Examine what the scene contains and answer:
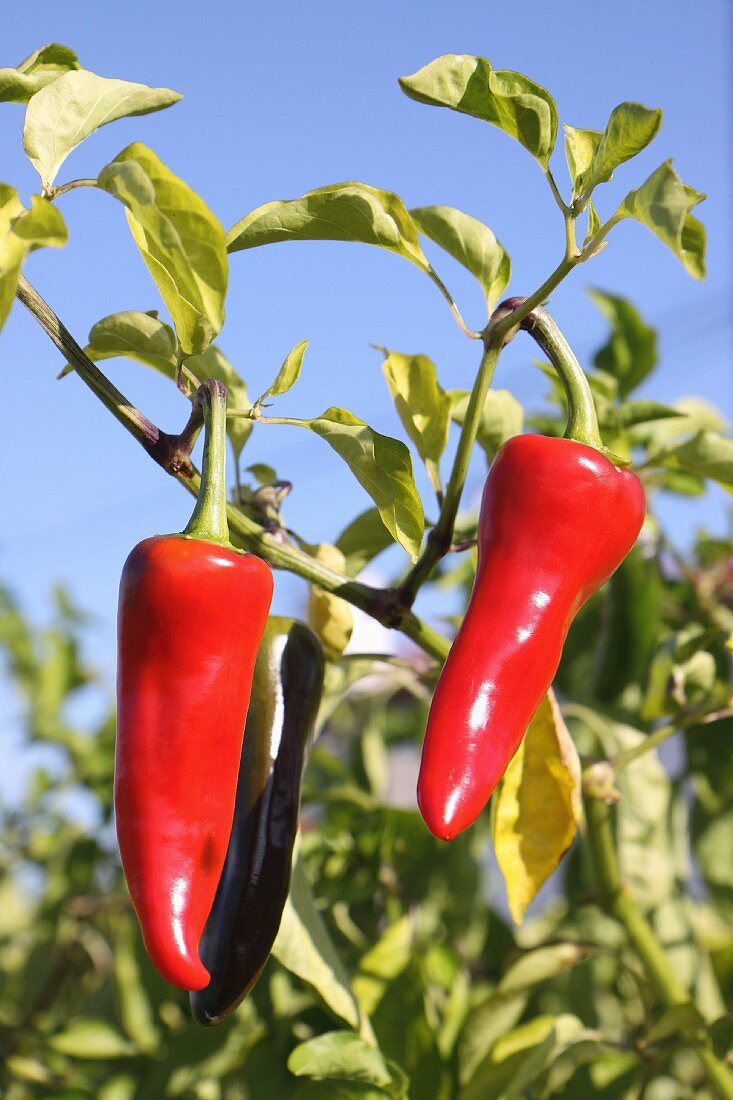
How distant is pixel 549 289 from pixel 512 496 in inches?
6.3

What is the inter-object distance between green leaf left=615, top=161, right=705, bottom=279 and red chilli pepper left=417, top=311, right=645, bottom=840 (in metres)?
0.17

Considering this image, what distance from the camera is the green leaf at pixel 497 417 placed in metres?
1.18

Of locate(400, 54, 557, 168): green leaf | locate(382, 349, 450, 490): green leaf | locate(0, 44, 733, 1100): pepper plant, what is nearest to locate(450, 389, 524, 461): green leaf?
locate(0, 44, 733, 1100): pepper plant

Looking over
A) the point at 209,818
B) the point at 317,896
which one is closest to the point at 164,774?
the point at 209,818

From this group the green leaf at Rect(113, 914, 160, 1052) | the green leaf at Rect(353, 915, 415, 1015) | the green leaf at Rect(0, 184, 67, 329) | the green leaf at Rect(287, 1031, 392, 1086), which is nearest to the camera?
the green leaf at Rect(0, 184, 67, 329)

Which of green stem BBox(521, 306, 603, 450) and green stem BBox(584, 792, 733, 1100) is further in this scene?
green stem BBox(584, 792, 733, 1100)

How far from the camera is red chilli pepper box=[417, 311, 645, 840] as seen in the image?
2.73 feet

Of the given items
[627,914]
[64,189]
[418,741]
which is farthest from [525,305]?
[418,741]

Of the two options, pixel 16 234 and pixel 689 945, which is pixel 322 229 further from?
pixel 689 945

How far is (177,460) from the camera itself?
2.87ft

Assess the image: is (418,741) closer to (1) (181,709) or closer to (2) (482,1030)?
(2) (482,1030)

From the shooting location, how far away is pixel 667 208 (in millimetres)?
740

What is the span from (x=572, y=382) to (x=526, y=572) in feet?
0.57

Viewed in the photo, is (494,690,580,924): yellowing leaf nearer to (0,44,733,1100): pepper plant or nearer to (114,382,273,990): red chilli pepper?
(0,44,733,1100): pepper plant
